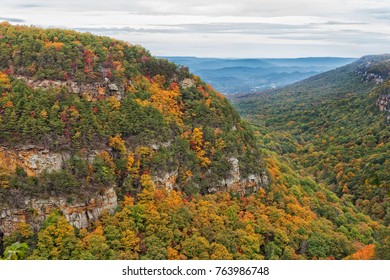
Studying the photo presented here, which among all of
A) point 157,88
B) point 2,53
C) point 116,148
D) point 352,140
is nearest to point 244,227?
point 116,148

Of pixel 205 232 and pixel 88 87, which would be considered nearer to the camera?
pixel 205 232

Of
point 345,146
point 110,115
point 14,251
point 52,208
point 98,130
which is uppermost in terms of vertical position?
point 110,115

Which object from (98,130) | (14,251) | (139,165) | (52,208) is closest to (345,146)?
(139,165)

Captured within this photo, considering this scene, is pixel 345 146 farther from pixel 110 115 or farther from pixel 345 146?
pixel 110 115

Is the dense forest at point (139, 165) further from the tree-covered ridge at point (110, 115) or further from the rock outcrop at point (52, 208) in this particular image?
the rock outcrop at point (52, 208)

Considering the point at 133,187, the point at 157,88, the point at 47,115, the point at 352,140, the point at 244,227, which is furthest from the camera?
the point at 352,140

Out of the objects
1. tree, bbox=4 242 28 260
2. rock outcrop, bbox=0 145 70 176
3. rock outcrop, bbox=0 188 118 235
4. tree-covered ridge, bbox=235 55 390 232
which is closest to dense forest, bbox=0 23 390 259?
rock outcrop, bbox=0 145 70 176

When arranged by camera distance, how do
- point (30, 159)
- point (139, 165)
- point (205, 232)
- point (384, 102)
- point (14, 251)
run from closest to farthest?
point (14, 251) → point (30, 159) → point (205, 232) → point (139, 165) → point (384, 102)

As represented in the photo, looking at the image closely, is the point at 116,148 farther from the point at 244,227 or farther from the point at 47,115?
the point at 244,227
